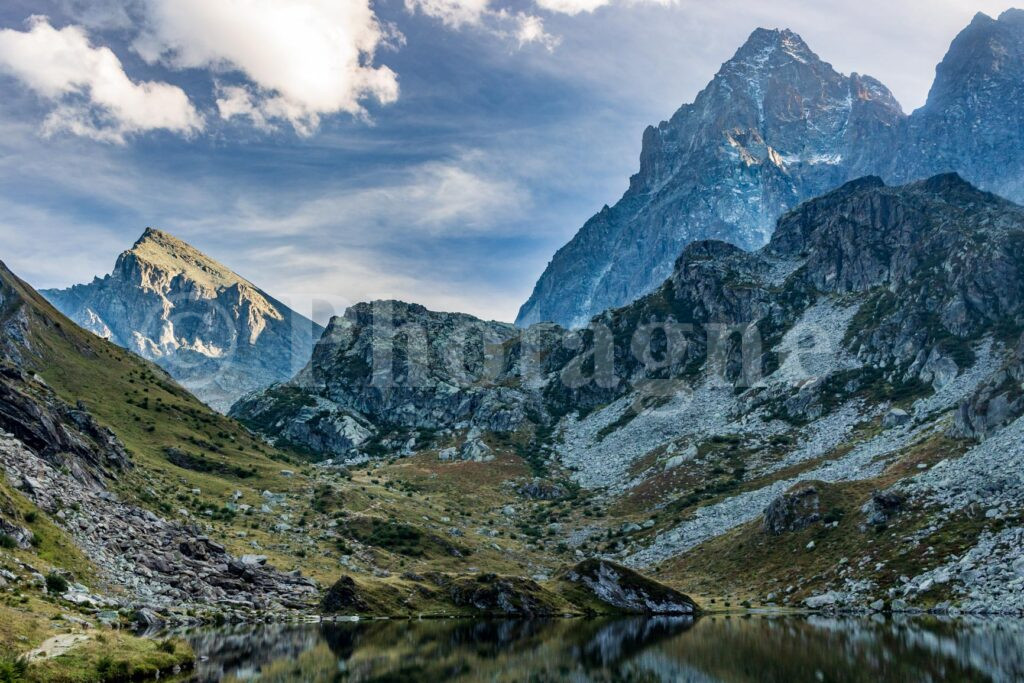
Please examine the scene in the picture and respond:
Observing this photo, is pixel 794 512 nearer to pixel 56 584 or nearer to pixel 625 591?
pixel 625 591

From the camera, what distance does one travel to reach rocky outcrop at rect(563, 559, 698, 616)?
8712cm

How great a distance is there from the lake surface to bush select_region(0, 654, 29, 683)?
8.73 meters

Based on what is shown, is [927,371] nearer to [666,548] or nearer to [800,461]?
[800,461]

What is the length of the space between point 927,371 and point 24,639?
190m

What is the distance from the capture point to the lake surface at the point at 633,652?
3775 cm

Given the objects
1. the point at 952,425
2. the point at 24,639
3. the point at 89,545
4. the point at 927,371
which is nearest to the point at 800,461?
the point at 952,425

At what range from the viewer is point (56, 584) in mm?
50656

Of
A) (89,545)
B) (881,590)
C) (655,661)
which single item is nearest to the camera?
(655,661)

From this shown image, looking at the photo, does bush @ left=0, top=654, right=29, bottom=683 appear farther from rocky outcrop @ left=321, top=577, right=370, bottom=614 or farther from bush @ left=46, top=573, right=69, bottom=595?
rocky outcrop @ left=321, top=577, right=370, bottom=614

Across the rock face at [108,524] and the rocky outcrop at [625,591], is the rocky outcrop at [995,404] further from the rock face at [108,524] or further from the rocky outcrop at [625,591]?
the rock face at [108,524]

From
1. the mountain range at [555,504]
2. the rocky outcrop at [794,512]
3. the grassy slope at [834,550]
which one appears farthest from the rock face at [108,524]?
the rocky outcrop at [794,512]

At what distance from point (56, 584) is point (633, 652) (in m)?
45.2

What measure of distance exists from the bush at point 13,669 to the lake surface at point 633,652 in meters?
8.73

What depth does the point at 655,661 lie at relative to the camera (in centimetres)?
4484
